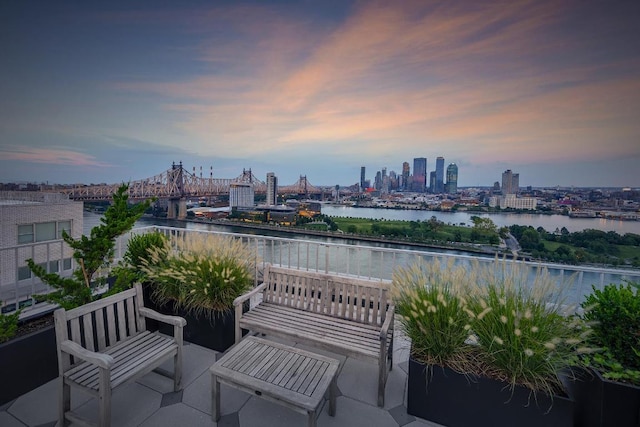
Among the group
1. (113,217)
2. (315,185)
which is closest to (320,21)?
(113,217)

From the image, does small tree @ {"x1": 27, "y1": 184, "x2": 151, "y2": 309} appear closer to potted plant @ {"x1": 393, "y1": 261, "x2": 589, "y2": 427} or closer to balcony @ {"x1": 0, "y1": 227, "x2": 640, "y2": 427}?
balcony @ {"x1": 0, "y1": 227, "x2": 640, "y2": 427}

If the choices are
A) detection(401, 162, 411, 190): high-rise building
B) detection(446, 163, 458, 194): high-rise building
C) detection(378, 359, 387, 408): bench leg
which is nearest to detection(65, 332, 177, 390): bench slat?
detection(378, 359, 387, 408): bench leg

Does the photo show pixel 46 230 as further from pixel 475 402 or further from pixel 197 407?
pixel 475 402

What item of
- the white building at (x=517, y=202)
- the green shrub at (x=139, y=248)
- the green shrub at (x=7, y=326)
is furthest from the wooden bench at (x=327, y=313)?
the white building at (x=517, y=202)

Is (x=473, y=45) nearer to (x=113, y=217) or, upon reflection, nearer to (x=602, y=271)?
(x=602, y=271)

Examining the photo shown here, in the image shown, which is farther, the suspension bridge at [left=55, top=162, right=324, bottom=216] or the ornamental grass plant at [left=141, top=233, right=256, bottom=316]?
the suspension bridge at [left=55, top=162, right=324, bottom=216]

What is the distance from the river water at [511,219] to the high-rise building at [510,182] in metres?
2.45

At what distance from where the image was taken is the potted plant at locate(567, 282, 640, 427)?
1.69m

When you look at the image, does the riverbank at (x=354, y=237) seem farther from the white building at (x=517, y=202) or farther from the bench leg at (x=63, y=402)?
the bench leg at (x=63, y=402)

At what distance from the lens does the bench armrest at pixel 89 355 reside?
5.79ft

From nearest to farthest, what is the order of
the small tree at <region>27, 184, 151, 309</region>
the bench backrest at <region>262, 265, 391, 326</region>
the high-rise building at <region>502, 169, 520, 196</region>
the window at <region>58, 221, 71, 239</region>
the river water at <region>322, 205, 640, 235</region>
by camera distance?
the small tree at <region>27, 184, 151, 309</region>, the bench backrest at <region>262, 265, 391, 326</region>, the river water at <region>322, 205, 640, 235</region>, the high-rise building at <region>502, 169, 520, 196</region>, the window at <region>58, 221, 71, 239</region>

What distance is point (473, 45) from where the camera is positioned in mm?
10555

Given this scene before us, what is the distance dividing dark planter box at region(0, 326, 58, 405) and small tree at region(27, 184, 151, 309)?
29cm

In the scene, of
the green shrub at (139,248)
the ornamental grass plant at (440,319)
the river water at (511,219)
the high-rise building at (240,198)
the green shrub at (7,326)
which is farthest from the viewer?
the high-rise building at (240,198)
